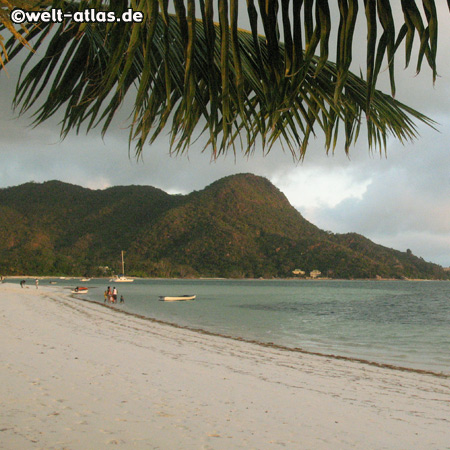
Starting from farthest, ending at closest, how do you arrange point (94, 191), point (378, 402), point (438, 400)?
point (94, 191) < point (438, 400) < point (378, 402)

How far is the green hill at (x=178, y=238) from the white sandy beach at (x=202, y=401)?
381ft

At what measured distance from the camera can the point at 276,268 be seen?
12900 cm

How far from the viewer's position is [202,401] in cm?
520

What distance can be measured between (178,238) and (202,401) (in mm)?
124002

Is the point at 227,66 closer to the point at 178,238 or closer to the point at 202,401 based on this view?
the point at 202,401

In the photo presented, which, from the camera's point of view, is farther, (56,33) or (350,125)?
(350,125)

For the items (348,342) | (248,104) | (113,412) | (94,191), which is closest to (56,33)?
(248,104)

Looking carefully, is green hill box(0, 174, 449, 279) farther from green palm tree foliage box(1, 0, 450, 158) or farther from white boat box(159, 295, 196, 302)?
green palm tree foliage box(1, 0, 450, 158)

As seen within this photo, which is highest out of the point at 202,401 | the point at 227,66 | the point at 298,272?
the point at 227,66

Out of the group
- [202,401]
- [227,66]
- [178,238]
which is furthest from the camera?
[178,238]

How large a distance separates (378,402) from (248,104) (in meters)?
5.48

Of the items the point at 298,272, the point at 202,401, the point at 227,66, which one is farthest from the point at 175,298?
the point at 298,272

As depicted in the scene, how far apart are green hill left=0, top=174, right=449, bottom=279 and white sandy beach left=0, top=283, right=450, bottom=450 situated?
116077 millimetres

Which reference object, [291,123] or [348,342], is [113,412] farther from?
[348,342]
